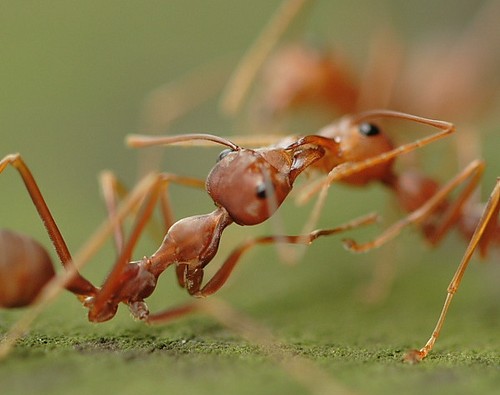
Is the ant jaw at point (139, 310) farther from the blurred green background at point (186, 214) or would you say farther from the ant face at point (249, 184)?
the ant face at point (249, 184)

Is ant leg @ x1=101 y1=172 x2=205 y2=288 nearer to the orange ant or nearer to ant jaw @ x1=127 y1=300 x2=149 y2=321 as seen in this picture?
the orange ant

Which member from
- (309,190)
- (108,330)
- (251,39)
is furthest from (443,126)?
(251,39)

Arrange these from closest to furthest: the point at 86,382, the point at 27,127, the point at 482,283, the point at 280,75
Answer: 1. the point at 86,382
2. the point at 482,283
3. the point at 280,75
4. the point at 27,127

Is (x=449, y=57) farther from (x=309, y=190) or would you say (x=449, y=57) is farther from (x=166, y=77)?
(x=309, y=190)

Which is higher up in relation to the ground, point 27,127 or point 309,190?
point 309,190

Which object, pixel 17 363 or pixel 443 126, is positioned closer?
pixel 17 363

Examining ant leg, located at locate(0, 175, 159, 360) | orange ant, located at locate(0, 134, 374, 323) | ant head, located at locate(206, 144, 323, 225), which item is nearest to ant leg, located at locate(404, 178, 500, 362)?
orange ant, located at locate(0, 134, 374, 323)

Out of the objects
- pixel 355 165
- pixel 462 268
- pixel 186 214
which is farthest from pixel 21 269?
pixel 186 214

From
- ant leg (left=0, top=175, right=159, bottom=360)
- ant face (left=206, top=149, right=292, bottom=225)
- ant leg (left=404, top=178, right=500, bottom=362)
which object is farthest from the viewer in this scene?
ant face (left=206, top=149, right=292, bottom=225)
